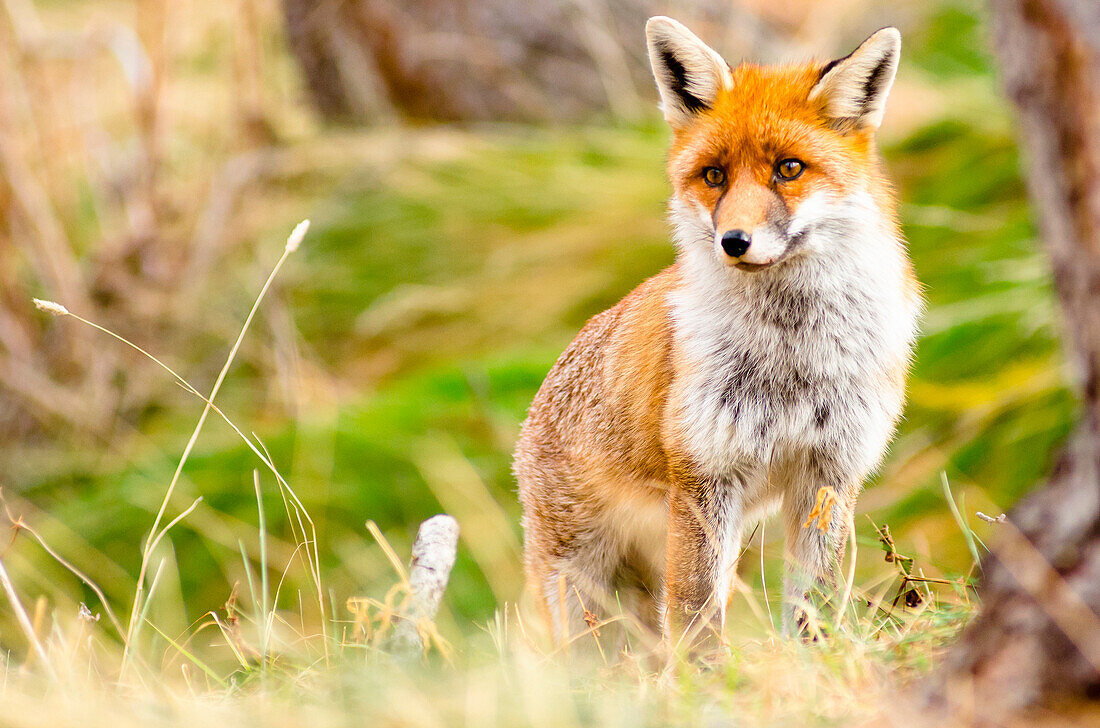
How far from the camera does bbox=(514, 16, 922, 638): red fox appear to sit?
2.88 metres

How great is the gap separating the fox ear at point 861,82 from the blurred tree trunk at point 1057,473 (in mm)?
1121

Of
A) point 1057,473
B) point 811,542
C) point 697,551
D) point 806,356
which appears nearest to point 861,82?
point 806,356

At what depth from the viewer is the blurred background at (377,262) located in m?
4.89

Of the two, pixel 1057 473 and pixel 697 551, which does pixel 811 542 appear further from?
pixel 1057 473

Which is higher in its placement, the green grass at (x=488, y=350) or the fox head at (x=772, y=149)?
the fox head at (x=772, y=149)

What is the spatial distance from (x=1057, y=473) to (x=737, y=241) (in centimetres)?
113

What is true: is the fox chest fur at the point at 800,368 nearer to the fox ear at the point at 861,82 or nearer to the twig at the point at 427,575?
the fox ear at the point at 861,82

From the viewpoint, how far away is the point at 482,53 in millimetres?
7852

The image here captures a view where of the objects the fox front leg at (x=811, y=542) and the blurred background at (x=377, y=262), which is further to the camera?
the blurred background at (x=377, y=262)

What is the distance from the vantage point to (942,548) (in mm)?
4289

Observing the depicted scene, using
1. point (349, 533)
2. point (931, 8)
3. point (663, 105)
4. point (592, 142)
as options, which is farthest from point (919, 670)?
point (931, 8)

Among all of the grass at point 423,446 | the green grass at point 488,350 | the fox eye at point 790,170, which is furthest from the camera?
the green grass at point 488,350

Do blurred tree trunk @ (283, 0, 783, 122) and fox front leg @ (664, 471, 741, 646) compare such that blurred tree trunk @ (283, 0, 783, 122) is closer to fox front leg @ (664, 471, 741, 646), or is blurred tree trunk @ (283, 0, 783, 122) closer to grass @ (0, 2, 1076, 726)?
grass @ (0, 2, 1076, 726)

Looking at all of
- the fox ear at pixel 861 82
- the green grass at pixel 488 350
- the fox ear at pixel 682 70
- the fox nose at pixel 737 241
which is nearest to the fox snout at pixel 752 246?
the fox nose at pixel 737 241
